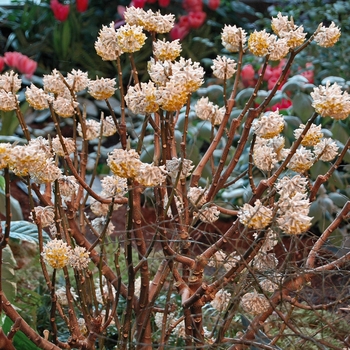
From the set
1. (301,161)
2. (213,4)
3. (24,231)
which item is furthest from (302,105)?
(213,4)

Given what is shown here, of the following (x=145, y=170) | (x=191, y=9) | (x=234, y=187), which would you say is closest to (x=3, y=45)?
(x=191, y=9)

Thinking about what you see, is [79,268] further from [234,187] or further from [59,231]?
[234,187]

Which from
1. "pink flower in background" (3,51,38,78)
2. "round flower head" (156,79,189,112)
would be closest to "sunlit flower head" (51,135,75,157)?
"round flower head" (156,79,189,112)

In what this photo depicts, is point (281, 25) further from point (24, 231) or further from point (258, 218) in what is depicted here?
point (24, 231)

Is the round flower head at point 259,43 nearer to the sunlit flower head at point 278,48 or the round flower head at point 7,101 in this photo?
the sunlit flower head at point 278,48

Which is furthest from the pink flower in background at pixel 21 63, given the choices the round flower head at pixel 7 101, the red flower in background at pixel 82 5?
the round flower head at pixel 7 101

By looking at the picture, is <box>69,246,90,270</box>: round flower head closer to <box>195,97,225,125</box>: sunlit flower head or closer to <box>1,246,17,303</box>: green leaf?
<box>195,97,225,125</box>: sunlit flower head
